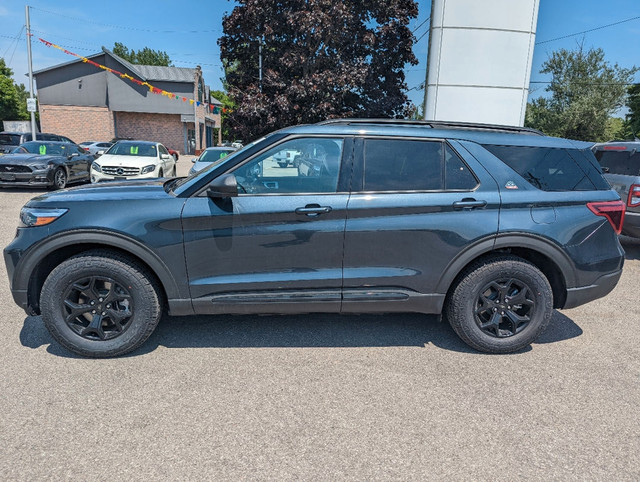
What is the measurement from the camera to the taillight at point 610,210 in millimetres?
3543

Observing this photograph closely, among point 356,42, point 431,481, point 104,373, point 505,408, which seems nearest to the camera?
point 431,481

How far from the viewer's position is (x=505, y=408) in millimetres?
2840

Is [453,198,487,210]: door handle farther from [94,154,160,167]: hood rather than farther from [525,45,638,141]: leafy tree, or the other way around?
[525,45,638,141]: leafy tree

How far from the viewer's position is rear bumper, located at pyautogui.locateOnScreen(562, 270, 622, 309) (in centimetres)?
357


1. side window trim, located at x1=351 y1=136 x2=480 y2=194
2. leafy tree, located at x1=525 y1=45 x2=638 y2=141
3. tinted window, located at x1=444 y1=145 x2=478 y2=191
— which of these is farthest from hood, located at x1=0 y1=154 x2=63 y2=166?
leafy tree, located at x1=525 y1=45 x2=638 y2=141

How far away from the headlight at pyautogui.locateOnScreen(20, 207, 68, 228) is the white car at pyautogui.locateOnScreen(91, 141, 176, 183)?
9544 millimetres

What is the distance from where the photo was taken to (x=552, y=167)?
360 centimetres

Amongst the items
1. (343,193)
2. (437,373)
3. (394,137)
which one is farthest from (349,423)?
(394,137)

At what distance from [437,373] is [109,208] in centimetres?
270

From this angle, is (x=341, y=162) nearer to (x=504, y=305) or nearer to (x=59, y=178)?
(x=504, y=305)

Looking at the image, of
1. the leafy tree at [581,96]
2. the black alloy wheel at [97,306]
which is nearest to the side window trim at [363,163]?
the black alloy wheel at [97,306]

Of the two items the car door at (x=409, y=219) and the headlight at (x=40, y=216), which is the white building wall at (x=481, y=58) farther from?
the headlight at (x=40, y=216)

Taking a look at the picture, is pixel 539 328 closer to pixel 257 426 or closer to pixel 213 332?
pixel 257 426

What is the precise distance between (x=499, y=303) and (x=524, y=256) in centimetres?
47
